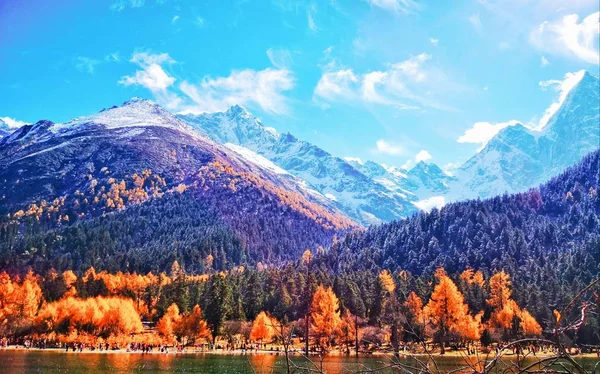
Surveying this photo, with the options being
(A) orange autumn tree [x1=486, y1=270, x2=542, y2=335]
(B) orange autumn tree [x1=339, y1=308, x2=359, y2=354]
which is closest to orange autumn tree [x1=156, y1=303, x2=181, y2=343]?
(B) orange autumn tree [x1=339, y1=308, x2=359, y2=354]

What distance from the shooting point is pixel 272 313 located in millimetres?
112062

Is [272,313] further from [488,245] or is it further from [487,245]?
[488,245]

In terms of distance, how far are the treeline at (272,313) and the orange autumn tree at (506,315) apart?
0.19 meters

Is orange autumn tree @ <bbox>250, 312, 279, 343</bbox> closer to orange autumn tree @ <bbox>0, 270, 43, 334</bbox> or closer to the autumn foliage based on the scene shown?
the autumn foliage

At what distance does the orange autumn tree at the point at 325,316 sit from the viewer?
3661 inches

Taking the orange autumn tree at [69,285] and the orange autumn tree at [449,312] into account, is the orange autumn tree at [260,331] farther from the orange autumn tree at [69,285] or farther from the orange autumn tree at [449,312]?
the orange autumn tree at [69,285]

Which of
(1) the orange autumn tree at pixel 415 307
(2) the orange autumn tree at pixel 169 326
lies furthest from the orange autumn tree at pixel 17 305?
(1) the orange autumn tree at pixel 415 307

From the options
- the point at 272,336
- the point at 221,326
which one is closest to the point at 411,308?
the point at 272,336

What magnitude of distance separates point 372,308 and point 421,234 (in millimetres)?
96449

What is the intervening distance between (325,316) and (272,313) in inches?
817

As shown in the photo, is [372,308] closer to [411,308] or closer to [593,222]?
[411,308]

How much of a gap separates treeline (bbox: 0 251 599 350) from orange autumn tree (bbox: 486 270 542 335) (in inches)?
7.5

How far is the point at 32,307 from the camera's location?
103m

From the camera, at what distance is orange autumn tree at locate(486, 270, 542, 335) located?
86.3m
